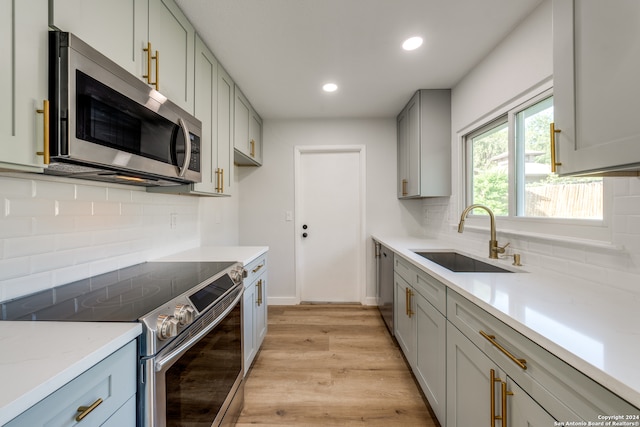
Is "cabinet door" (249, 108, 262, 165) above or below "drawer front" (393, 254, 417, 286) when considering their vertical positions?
above

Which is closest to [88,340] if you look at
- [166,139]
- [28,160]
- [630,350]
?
[28,160]

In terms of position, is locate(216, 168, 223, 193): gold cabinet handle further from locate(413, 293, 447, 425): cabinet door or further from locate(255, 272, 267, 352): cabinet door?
locate(413, 293, 447, 425): cabinet door

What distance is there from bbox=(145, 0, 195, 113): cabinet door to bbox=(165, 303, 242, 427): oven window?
124 centimetres

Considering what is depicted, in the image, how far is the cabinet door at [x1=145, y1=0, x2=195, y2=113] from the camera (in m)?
1.30

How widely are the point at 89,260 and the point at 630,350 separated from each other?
6.46 feet

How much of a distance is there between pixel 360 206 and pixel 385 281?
104cm

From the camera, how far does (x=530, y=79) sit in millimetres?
1547

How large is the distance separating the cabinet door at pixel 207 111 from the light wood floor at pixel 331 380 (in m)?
1.43

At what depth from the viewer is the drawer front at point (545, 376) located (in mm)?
583

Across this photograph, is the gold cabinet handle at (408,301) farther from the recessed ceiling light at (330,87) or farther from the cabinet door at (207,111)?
the recessed ceiling light at (330,87)

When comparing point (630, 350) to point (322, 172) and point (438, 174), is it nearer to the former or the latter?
point (438, 174)

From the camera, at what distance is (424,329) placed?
162cm

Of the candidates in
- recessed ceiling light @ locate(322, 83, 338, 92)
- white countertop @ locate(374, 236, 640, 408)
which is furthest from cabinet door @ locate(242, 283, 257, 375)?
recessed ceiling light @ locate(322, 83, 338, 92)

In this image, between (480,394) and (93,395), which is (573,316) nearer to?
(480,394)
